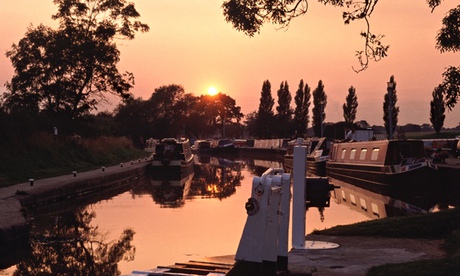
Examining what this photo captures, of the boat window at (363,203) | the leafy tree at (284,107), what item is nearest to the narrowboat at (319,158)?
the boat window at (363,203)

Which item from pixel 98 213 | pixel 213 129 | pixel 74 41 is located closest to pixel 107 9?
pixel 74 41

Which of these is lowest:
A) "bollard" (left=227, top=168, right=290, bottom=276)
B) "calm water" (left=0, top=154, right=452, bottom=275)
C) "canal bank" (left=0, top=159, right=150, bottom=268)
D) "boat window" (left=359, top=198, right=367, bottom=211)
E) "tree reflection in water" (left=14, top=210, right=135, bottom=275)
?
"tree reflection in water" (left=14, top=210, right=135, bottom=275)

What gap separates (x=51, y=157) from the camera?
1253 inches

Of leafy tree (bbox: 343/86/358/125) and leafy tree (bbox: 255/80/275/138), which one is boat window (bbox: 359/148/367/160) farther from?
leafy tree (bbox: 255/80/275/138)

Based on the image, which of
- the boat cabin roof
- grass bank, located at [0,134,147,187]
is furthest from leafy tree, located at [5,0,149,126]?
the boat cabin roof

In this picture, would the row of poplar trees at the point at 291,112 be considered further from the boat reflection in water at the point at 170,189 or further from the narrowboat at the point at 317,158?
the boat reflection in water at the point at 170,189

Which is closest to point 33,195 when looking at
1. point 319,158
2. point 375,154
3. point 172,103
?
point 375,154

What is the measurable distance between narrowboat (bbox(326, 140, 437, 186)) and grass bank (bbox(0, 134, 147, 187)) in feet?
40.7

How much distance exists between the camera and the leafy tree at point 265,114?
101 m

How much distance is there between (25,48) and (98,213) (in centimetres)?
2944

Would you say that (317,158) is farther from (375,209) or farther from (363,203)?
(375,209)

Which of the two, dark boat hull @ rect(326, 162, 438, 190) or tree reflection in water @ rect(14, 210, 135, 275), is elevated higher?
dark boat hull @ rect(326, 162, 438, 190)

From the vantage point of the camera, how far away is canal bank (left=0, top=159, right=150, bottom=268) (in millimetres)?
13359

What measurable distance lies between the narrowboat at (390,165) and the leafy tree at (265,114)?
217 feet
